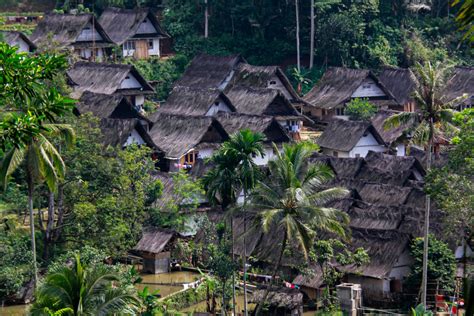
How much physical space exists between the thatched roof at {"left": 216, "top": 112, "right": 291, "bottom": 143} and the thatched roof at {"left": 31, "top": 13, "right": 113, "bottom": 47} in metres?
13.3

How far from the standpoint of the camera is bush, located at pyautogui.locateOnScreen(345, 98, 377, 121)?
56156 millimetres

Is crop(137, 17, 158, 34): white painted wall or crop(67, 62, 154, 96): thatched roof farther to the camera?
crop(137, 17, 158, 34): white painted wall

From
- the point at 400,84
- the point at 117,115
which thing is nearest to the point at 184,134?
the point at 117,115

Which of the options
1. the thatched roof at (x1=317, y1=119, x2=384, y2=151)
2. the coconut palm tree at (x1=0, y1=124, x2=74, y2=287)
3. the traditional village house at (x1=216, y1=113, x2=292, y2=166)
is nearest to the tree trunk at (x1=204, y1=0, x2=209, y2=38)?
the thatched roof at (x1=317, y1=119, x2=384, y2=151)

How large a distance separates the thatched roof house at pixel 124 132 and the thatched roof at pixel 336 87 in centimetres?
1264

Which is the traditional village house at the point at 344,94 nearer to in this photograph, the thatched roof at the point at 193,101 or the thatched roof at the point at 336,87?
the thatched roof at the point at 336,87

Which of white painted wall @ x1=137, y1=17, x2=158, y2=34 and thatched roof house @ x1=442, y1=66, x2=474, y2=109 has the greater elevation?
white painted wall @ x1=137, y1=17, x2=158, y2=34

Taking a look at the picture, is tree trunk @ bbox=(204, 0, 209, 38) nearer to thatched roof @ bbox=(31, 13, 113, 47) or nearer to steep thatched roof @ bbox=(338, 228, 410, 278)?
thatched roof @ bbox=(31, 13, 113, 47)

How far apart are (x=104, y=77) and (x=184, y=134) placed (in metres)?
8.28

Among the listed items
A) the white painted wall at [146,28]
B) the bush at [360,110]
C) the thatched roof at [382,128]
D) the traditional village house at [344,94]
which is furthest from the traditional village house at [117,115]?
the bush at [360,110]

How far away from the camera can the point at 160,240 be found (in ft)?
128

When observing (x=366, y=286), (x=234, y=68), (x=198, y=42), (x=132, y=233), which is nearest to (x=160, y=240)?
(x=132, y=233)

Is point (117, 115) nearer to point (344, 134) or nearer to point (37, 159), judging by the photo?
point (344, 134)

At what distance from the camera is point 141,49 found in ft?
210
